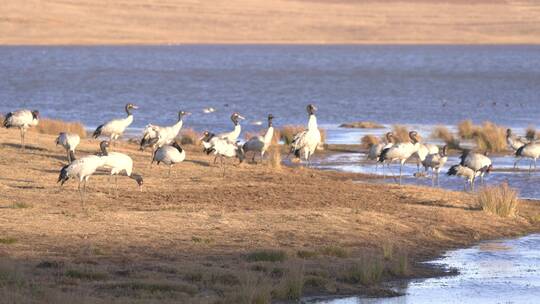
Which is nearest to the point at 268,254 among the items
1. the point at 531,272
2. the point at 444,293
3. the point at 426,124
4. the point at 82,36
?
the point at 444,293

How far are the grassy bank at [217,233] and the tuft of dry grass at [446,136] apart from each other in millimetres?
11458

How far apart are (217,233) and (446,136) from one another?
69.1 feet

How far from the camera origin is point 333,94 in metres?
72.8

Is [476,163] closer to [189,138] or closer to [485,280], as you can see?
[485,280]

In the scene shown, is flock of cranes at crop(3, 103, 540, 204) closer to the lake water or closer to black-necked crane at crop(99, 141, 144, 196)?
the lake water

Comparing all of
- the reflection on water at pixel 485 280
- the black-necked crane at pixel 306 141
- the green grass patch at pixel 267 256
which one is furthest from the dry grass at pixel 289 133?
the green grass patch at pixel 267 256

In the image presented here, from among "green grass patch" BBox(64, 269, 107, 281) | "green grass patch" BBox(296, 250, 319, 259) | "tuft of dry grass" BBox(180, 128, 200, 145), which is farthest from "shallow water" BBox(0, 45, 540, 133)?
"green grass patch" BBox(64, 269, 107, 281)

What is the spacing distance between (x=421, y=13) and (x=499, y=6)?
15.1 metres

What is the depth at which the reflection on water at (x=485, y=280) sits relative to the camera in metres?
14.6

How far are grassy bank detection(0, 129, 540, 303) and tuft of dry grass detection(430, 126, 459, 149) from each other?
11.5 m

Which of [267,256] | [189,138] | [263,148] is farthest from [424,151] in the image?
[267,256]

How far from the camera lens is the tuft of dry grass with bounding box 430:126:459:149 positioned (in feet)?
117

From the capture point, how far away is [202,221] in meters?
18.3

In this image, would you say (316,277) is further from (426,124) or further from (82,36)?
(82,36)
